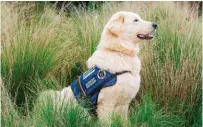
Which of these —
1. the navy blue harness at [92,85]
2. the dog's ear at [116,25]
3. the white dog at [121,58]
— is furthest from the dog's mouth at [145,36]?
the navy blue harness at [92,85]

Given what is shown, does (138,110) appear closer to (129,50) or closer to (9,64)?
(129,50)

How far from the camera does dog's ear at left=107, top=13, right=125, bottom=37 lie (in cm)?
491

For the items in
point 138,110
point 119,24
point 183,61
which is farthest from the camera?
point 183,61

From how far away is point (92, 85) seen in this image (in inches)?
191

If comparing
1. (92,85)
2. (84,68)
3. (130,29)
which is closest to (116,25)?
(130,29)

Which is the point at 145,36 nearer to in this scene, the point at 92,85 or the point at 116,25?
the point at 116,25

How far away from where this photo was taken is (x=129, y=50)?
16.2 feet

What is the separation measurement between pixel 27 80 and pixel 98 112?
104 centimetres

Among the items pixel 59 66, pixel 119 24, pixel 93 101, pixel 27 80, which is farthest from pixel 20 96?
pixel 119 24

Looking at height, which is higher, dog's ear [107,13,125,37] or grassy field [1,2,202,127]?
dog's ear [107,13,125,37]

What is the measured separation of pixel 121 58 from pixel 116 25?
0.30m

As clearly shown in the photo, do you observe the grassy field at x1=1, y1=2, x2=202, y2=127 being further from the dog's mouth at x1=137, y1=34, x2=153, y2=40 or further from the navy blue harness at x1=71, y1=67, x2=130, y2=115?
the dog's mouth at x1=137, y1=34, x2=153, y2=40

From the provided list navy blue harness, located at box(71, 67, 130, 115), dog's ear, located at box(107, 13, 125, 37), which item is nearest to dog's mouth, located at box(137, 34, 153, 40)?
dog's ear, located at box(107, 13, 125, 37)

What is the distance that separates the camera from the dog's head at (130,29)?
4941mm
